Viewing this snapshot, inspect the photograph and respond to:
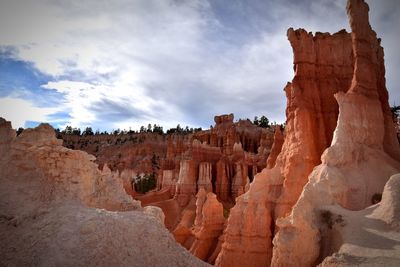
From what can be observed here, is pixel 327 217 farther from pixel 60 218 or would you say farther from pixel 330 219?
pixel 60 218

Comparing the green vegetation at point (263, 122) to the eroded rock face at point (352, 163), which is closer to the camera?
the eroded rock face at point (352, 163)

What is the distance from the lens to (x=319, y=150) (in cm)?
2309

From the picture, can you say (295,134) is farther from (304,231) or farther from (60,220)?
(60,220)

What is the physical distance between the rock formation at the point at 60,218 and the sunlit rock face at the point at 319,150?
24.9 ft

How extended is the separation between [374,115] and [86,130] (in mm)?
123117

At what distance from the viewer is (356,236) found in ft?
45.1

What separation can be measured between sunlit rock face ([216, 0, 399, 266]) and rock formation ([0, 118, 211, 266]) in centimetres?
760

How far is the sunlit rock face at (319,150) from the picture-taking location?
16156mm

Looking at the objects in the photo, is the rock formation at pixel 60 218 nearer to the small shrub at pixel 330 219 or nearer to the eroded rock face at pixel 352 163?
the eroded rock face at pixel 352 163

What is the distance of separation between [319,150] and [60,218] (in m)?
17.8

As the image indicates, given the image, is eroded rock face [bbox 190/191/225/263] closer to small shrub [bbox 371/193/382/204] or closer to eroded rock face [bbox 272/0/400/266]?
eroded rock face [bbox 272/0/400/266]

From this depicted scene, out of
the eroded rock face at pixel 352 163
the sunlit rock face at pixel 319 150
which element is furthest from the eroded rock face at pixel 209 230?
the eroded rock face at pixel 352 163

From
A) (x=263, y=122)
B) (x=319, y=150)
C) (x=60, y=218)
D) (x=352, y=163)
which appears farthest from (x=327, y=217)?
(x=263, y=122)

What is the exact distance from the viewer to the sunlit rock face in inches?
636
